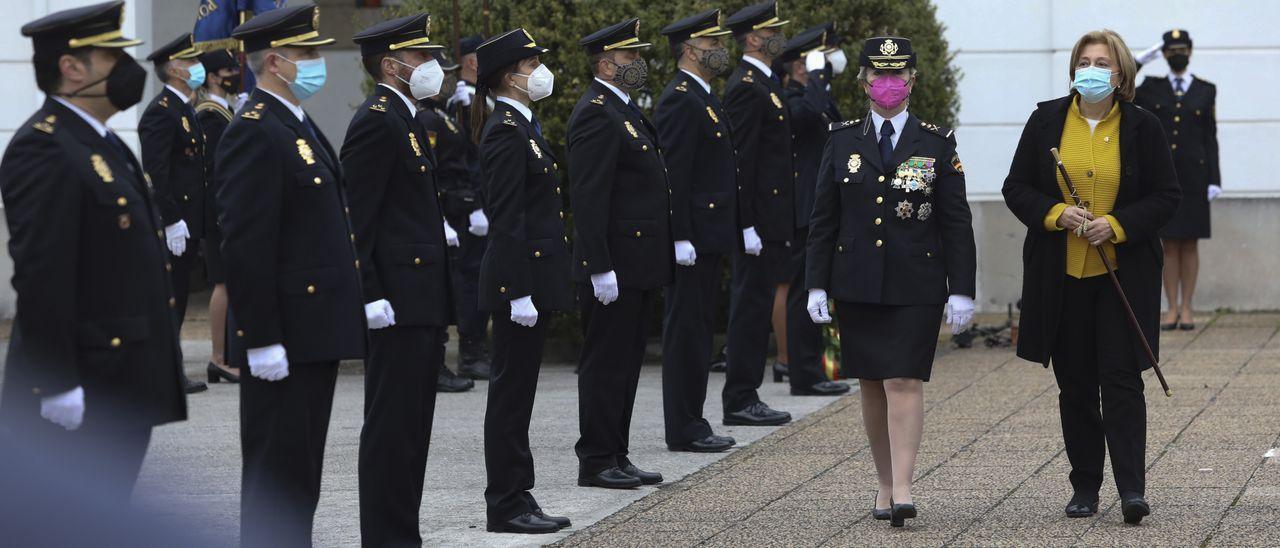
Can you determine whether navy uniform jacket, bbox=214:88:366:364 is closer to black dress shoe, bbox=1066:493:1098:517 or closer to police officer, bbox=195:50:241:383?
black dress shoe, bbox=1066:493:1098:517

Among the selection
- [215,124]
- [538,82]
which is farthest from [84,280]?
[215,124]

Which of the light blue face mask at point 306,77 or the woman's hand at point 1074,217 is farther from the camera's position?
the woman's hand at point 1074,217

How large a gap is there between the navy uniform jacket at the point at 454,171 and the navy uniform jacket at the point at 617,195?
3.12 m

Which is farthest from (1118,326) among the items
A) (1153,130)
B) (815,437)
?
(815,437)

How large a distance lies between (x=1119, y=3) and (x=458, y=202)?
637cm

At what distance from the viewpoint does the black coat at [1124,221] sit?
6.89 metres

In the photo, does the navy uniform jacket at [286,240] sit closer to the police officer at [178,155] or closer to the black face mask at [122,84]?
the black face mask at [122,84]

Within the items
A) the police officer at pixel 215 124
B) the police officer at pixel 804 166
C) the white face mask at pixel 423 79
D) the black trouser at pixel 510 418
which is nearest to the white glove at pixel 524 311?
the black trouser at pixel 510 418

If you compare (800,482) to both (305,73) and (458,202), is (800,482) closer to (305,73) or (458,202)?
(305,73)

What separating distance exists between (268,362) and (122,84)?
91 centimetres

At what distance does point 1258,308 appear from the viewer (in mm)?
14742

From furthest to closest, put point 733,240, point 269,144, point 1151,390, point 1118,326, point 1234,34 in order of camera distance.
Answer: point 1234,34
point 1151,390
point 733,240
point 1118,326
point 269,144

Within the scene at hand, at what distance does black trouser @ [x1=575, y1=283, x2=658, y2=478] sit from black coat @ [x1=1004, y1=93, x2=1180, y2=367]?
1.66m

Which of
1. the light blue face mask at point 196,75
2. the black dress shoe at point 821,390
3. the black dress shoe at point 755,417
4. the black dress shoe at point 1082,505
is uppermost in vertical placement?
the light blue face mask at point 196,75
